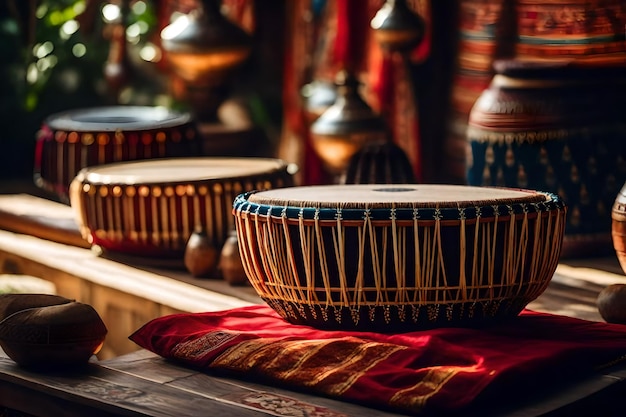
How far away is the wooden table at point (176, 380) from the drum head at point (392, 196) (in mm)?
421

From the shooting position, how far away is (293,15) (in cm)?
626

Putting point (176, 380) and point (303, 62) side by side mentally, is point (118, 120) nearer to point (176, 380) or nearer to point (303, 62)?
point (303, 62)

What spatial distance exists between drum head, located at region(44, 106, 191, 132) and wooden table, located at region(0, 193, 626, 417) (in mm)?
1080

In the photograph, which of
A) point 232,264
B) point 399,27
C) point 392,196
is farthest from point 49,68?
point 392,196

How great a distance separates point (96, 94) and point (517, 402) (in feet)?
16.3

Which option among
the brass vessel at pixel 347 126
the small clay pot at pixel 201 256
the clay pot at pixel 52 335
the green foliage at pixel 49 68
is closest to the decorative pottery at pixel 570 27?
the brass vessel at pixel 347 126

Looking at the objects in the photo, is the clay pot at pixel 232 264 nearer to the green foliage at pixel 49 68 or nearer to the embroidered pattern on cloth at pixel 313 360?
the embroidered pattern on cloth at pixel 313 360

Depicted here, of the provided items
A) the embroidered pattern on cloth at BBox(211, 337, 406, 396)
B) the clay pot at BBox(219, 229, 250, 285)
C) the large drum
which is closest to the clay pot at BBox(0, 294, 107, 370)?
the embroidered pattern on cloth at BBox(211, 337, 406, 396)

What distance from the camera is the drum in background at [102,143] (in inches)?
196

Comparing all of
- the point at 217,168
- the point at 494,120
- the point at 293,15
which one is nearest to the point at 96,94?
the point at 293,15

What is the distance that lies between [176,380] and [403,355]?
49 cm

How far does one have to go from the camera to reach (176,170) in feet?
14.4

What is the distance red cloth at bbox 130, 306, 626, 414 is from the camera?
8.35 ft

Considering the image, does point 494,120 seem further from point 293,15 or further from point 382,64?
point 293,15
